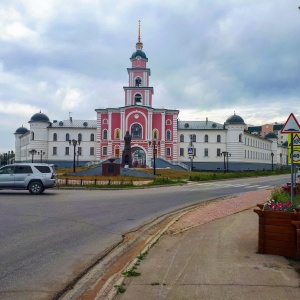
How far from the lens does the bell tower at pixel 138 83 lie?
268ft

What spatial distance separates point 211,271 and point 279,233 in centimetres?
A: 176

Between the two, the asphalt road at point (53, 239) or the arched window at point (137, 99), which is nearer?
the asphalt road at point (53, 239)

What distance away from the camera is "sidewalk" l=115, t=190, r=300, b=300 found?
15.8ft

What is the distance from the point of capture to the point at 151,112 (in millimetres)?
79125

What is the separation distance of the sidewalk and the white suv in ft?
43.1

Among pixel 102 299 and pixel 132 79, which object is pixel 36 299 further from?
pixel 132 79

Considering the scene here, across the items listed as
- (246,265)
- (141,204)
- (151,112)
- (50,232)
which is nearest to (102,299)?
(246,265)

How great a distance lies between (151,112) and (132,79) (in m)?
9.47

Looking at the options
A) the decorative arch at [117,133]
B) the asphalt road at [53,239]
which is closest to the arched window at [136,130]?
the decorative arch at [117,133]

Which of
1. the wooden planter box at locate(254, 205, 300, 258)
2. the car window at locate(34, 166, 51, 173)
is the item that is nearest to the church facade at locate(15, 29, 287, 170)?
the car window at locate(34, 166, 51, 173)

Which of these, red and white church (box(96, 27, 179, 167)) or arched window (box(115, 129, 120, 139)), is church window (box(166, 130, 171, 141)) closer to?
red and white church (box(96, 27, 179, 167))

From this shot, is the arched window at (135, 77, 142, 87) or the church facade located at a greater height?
the arched window at (135, 77, 142, 87)

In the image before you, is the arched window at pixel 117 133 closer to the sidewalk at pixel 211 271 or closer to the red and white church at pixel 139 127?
the red and white church at pixel 139 127

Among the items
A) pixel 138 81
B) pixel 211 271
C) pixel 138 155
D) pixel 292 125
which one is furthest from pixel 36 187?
pixel 138 81
